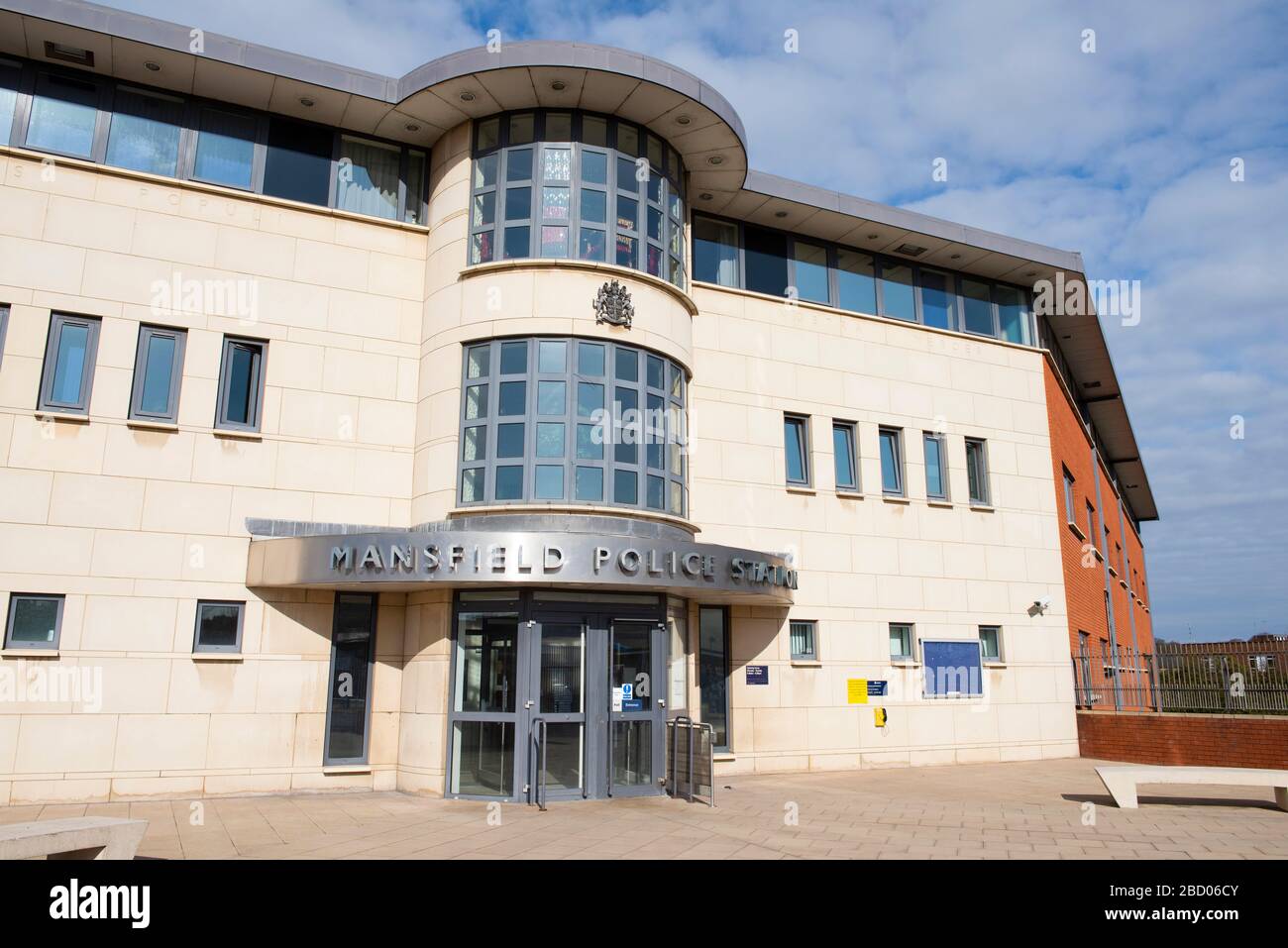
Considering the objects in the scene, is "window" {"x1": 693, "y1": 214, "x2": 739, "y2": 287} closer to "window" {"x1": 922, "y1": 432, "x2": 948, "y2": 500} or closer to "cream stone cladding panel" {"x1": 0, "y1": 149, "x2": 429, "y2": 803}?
"window" {"x1": 922, "y1": 432, "x2": 948, "y2": 500}

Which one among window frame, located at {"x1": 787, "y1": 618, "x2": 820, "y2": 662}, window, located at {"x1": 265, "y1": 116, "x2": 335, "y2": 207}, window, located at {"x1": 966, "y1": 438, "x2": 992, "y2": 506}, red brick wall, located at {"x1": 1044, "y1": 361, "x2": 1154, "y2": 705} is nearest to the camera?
window, located at {"x1": 265, "y1": 116, "x2": 335, "y2": 207}

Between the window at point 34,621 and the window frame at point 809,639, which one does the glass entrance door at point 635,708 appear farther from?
the window at point 34,621

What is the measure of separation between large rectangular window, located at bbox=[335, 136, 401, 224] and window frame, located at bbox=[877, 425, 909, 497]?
31.7 feet

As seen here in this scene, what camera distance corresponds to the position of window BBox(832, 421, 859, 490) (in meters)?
17.9

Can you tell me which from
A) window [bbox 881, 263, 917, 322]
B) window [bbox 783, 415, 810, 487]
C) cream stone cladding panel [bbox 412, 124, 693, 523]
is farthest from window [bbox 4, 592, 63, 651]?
window [bbox 881, 263, 917, 322]

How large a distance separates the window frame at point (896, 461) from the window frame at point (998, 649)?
3.15 metres

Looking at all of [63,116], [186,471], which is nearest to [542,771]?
[186,471]

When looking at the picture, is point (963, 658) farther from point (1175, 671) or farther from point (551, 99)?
point (551, 99)

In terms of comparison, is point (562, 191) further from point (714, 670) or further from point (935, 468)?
point (935, 468)

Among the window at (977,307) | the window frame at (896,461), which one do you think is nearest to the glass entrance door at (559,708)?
the window frame at (896,461)

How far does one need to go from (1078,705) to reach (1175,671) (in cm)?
245

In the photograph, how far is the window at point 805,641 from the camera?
54.7 feet

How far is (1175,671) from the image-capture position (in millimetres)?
17531

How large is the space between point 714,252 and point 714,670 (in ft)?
24.9
